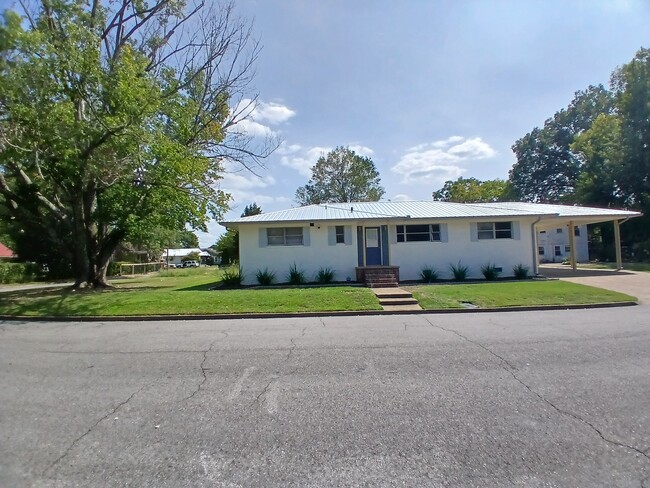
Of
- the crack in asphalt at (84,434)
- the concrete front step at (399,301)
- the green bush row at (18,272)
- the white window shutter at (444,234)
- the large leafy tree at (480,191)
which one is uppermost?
the large leafy tree at (480,191)

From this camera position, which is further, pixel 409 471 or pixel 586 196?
pixel 586 196

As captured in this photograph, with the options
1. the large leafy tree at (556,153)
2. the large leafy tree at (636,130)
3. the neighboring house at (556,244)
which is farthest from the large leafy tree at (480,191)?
the large leafy tree at (636,130)

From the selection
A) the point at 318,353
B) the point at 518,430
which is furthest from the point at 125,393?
the point at 518,430

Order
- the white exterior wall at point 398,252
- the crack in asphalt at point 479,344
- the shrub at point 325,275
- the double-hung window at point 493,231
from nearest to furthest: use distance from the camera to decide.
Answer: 1. the crack in asphalt at point 479,344
2. the shrub at point 325,275
3. the white exterior wall at point 398,252
4. the double-hung window at point 493,231

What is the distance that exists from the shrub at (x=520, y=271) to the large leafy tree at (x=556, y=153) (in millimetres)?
39317

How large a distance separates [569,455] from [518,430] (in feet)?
1.53

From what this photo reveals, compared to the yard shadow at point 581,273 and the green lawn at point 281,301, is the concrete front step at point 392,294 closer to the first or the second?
the green lawn at point 281,301

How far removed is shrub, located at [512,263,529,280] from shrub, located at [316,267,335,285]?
8.54 m

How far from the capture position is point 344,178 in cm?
5012

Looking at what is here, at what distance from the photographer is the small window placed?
1788 cm

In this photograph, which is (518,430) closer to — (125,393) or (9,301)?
(125,393)

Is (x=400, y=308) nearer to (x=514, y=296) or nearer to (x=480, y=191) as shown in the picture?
(x=514, y=296)

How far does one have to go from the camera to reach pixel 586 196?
39.2 meters

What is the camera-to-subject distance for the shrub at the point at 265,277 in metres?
17.3
